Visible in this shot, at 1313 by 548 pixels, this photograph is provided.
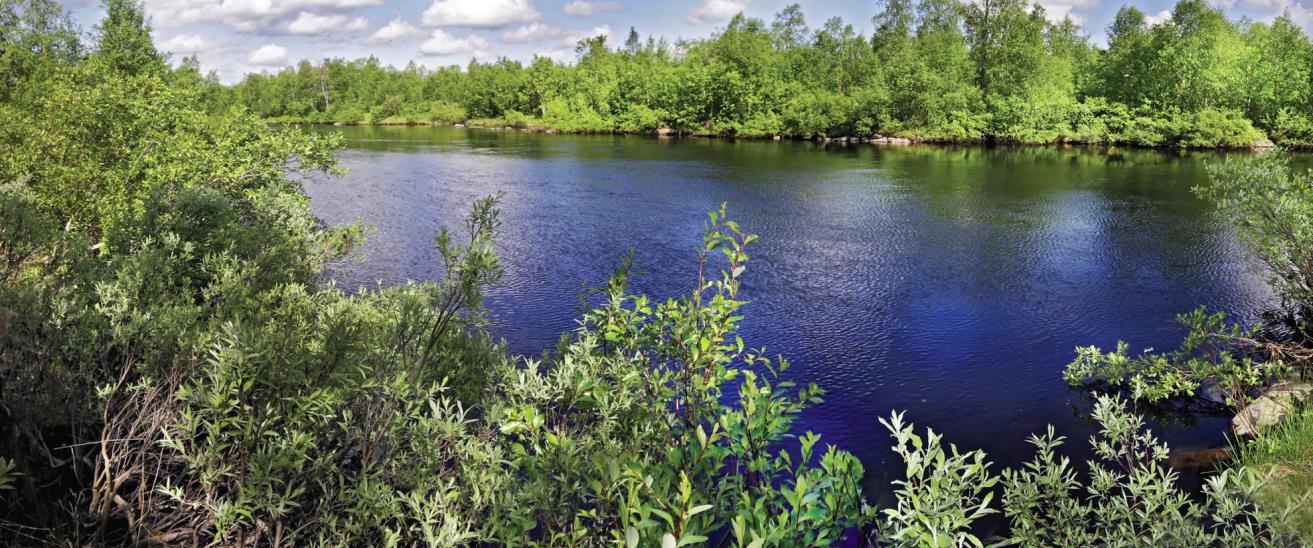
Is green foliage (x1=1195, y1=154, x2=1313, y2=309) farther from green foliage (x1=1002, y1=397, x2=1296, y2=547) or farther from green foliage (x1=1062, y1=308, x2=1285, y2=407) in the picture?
green foliage (x1=1002, y1=397, x2=1296, y2=547)

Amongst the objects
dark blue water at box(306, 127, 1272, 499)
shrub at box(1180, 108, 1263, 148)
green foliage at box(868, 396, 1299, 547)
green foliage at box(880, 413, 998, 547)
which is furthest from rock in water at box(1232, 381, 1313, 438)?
shrub at box(1180, 108, 1263, 148)

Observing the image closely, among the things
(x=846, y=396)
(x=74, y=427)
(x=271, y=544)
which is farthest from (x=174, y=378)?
(x=846, y=396)

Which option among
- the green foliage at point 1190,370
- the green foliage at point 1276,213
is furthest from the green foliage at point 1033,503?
the green foliage at point 1276,213

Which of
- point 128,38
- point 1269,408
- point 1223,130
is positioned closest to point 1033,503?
point 1269,408

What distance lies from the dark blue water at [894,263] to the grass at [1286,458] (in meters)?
2.13

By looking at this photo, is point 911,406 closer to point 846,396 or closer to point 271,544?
point 846,396

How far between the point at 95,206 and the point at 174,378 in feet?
46.6

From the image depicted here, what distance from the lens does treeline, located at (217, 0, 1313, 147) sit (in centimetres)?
7338

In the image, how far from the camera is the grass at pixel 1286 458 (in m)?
11.8

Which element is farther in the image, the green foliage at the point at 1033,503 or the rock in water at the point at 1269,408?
the rock in water at the point at 1269,408

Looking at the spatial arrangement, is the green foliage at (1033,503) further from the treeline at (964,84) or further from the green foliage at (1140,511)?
the treeline at (964,84)

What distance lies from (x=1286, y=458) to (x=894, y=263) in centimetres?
1680

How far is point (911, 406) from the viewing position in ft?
56.6

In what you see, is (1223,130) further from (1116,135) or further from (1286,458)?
(1286,458)
